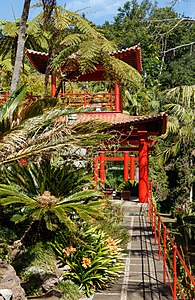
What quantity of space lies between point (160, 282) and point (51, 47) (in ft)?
22.7

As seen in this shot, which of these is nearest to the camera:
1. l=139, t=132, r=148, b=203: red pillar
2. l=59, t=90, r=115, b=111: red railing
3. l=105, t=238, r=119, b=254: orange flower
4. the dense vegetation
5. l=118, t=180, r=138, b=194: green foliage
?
the dense vegetation

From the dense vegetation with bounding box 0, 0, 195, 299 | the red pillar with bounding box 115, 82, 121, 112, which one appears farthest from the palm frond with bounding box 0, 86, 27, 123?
the red pillar with bounding box 115, 82, 121, 112

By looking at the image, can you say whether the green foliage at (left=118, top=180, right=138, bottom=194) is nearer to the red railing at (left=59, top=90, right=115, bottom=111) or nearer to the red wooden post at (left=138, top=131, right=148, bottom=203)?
the red railing at (left=59, top=90, right=115, bottom=111)

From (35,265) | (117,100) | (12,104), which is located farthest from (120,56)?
(35,265)

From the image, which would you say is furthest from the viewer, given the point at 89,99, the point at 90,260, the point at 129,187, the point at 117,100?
the point at 129,187

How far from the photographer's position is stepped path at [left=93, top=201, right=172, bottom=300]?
6145mm

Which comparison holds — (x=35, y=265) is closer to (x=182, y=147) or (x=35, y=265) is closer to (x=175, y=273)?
(x=175, y=273)

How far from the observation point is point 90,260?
686cm

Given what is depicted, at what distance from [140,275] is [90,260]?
907 mm

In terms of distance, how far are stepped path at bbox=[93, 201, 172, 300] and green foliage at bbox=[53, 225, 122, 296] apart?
7.9 inches

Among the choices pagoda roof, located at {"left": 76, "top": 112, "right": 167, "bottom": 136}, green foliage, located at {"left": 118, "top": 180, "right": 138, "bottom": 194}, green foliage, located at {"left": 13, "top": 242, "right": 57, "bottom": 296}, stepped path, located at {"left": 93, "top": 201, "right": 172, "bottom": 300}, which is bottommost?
green foliage, located at {"left": 118, "top": 180, "right": 138, "bottom": 194}

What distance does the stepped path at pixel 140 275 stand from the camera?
20.2 feet

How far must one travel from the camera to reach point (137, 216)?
12.3 meters

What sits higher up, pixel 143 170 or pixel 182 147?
pixel 182 147
